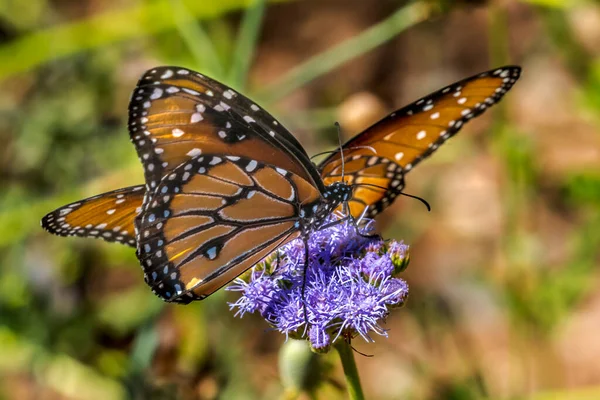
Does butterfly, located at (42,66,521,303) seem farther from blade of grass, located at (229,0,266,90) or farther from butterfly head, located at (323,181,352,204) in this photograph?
blade of grass, located at (229,0,266,90)

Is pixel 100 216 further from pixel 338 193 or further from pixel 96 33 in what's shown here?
pixel 96 33

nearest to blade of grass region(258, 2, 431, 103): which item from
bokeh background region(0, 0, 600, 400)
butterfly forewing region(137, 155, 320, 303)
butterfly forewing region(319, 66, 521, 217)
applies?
bokeh background region(0, 0, 600, 400)

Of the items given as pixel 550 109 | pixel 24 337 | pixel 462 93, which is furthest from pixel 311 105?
pixel 462 93

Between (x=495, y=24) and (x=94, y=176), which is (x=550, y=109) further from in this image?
(x=94, y=176)

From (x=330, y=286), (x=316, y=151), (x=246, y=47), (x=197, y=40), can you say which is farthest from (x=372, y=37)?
(x=330, y=286)

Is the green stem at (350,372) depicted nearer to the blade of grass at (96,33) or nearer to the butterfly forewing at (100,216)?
the butterfly forewing at (100,216)

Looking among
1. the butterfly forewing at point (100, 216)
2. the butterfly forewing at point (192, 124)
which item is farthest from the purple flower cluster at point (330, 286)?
the butterfly forewing at point (100, 216)

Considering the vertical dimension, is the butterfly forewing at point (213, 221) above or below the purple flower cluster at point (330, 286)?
above
